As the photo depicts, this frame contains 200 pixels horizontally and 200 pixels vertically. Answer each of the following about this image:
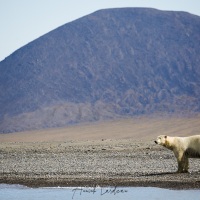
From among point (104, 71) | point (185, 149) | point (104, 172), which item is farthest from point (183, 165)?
point (104, 71)

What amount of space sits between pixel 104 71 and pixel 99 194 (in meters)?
84.1

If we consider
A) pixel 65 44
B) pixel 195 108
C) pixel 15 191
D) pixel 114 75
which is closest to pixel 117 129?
pixel 195 108

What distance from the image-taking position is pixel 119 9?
119 metres

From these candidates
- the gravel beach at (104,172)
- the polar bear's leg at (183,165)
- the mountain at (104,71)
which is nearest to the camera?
the gravel beach at (104,172)

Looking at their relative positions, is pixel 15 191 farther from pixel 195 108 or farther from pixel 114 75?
pixel 114 75

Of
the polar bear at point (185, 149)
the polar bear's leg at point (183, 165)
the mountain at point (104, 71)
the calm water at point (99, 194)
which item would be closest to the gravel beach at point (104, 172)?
the polar bear's leg at point (183, 165)

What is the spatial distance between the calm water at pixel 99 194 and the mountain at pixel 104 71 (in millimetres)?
67707

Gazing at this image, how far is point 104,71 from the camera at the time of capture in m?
102

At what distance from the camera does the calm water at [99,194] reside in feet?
56.8

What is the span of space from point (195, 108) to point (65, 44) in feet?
110

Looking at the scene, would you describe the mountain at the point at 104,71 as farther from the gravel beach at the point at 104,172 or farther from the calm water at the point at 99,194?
the calm water at the point at 99,194

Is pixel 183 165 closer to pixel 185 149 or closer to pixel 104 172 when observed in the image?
pixel 185 149

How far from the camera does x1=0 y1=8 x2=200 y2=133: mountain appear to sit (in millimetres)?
90938

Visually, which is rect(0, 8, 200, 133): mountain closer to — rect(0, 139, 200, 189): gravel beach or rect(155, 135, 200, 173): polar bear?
rect(0, 139, 200, 189): gravel beach
